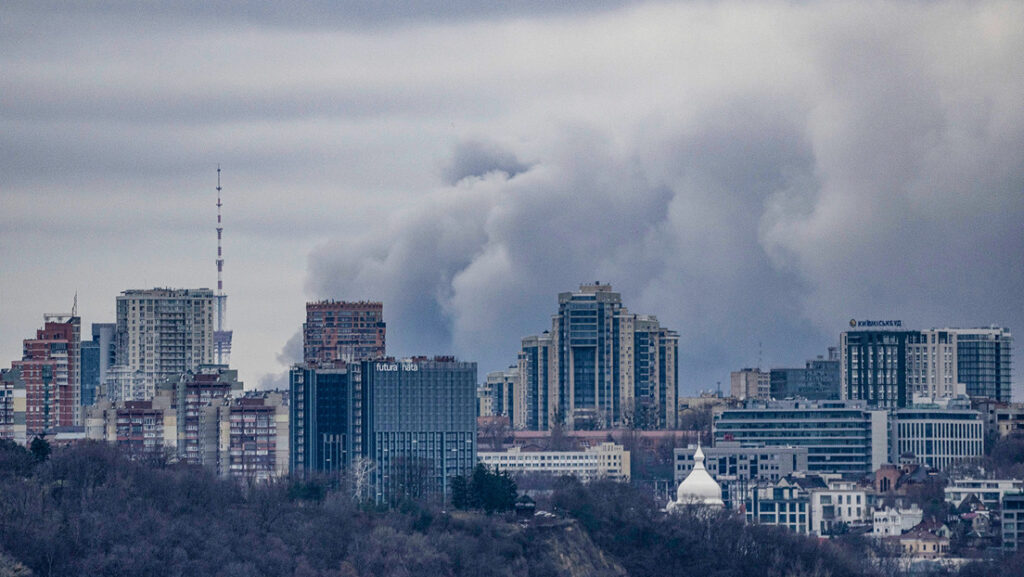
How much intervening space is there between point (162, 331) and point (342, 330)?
9.76 metres

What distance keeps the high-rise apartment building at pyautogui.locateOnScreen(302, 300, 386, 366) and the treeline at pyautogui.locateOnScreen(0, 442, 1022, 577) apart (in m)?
32.1

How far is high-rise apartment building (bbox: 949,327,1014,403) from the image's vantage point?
134 m

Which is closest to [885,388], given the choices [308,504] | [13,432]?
[13,432]

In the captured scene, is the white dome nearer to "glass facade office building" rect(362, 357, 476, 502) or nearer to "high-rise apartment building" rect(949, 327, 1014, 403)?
"glass facade office building" rect(362, 357, 476, 502)

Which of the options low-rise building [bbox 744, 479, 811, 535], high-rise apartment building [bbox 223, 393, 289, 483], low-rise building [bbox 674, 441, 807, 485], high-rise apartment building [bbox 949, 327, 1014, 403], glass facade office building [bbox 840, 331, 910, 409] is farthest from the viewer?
high-rise apartment building [bbox 949, 327, 1014, 403]

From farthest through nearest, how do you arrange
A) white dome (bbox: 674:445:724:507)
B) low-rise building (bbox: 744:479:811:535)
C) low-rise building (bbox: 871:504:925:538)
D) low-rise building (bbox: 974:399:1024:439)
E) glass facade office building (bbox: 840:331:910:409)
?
glass facade office building (bbox: 840:331:910:409) < low-rise building (bbox: 974:399:1024:439) < low-rise building (bbox: 744:479:811:535) < low-rise building (bbox: 871:504:925:538) < white dome (bbox: 674:445:724:507)

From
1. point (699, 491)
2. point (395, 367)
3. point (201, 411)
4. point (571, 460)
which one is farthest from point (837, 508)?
point (201, 411)

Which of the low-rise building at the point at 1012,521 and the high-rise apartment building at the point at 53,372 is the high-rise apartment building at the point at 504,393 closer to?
the high-rise apartment building at the point at 53,372

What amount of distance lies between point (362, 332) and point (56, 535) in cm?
5367

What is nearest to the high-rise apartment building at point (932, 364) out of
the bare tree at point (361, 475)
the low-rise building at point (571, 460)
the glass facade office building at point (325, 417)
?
the low-rise building at point (571, 460)

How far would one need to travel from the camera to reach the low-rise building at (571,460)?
4437 inches

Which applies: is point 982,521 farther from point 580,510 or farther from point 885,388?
point 885,388

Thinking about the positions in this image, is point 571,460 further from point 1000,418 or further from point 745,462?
point 1000,418

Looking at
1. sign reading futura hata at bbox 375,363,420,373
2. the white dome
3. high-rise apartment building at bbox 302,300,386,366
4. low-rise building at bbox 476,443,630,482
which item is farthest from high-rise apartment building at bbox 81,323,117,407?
→ the white dome
